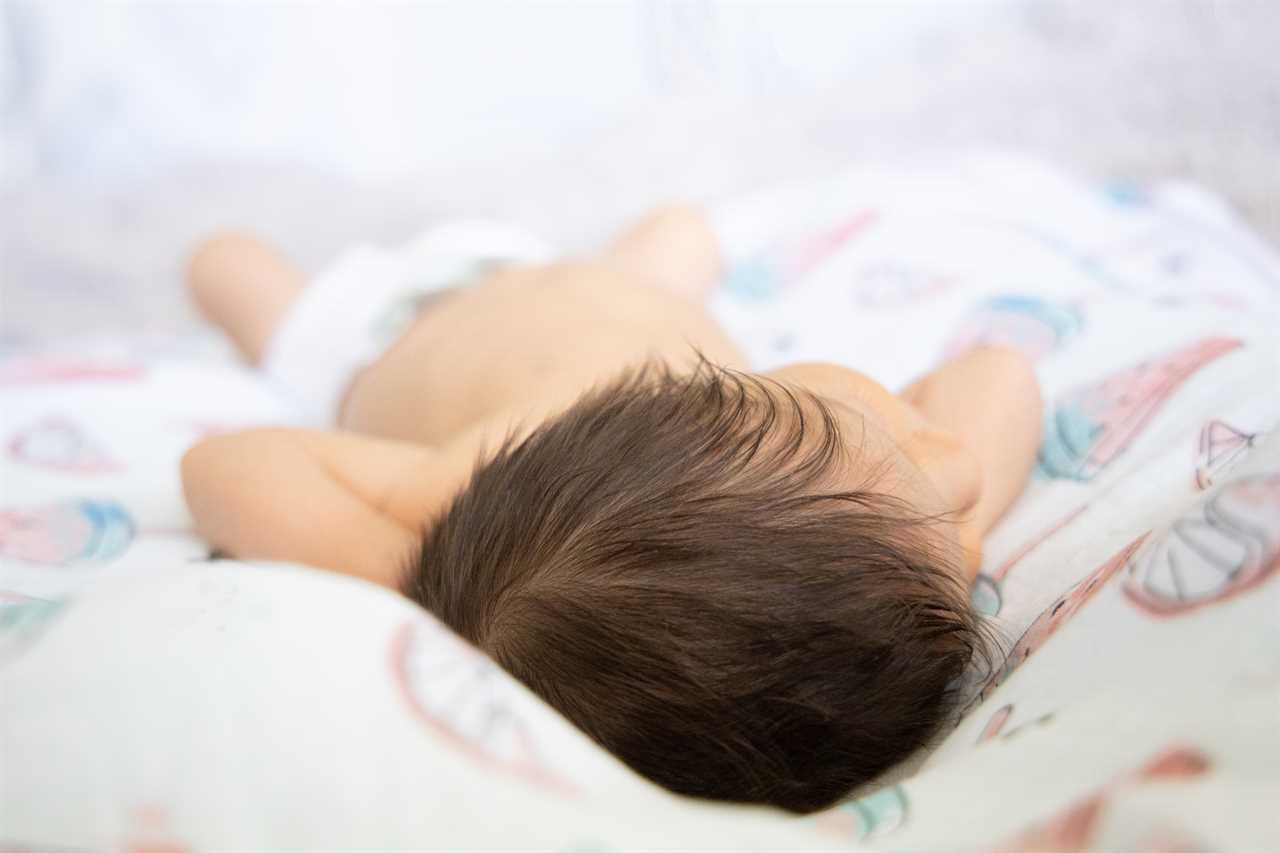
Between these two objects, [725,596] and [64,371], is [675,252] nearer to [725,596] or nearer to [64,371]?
[64,371]

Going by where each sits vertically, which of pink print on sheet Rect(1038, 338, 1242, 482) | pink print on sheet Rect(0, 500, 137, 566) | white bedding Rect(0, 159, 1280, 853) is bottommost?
pink print on sheet Rect(0, 500, 137, 566)

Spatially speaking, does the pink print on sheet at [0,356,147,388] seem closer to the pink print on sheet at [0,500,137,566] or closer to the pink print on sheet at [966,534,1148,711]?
the pink print on sheet at [0,500,137,566]

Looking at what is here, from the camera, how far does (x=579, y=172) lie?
69.9 inches

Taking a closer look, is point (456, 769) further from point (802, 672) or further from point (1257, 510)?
point (1257, 510)

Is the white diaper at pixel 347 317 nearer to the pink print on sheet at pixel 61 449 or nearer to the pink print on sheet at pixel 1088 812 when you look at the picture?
the pink print on sheet at pixel 61 449

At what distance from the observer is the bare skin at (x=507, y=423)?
86 cm

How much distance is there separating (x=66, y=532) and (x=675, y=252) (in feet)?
2.47

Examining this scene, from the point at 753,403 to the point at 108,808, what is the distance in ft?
1.45

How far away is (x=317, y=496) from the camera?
35.6 inches

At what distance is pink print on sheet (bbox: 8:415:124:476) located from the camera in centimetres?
114

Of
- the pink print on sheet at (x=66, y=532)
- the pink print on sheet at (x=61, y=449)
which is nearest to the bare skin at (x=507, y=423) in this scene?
the pink print on sheet at (x=66, y=532)

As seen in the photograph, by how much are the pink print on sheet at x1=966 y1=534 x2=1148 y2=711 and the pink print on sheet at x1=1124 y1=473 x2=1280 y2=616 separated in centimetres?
7

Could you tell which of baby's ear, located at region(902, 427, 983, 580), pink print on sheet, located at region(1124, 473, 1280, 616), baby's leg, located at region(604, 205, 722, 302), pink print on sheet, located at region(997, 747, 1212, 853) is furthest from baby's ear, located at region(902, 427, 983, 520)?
baby's leg, located at region(604, 205, 722, 302)

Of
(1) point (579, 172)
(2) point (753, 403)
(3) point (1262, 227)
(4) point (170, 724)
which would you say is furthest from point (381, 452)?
(3) point (1262, 227)
